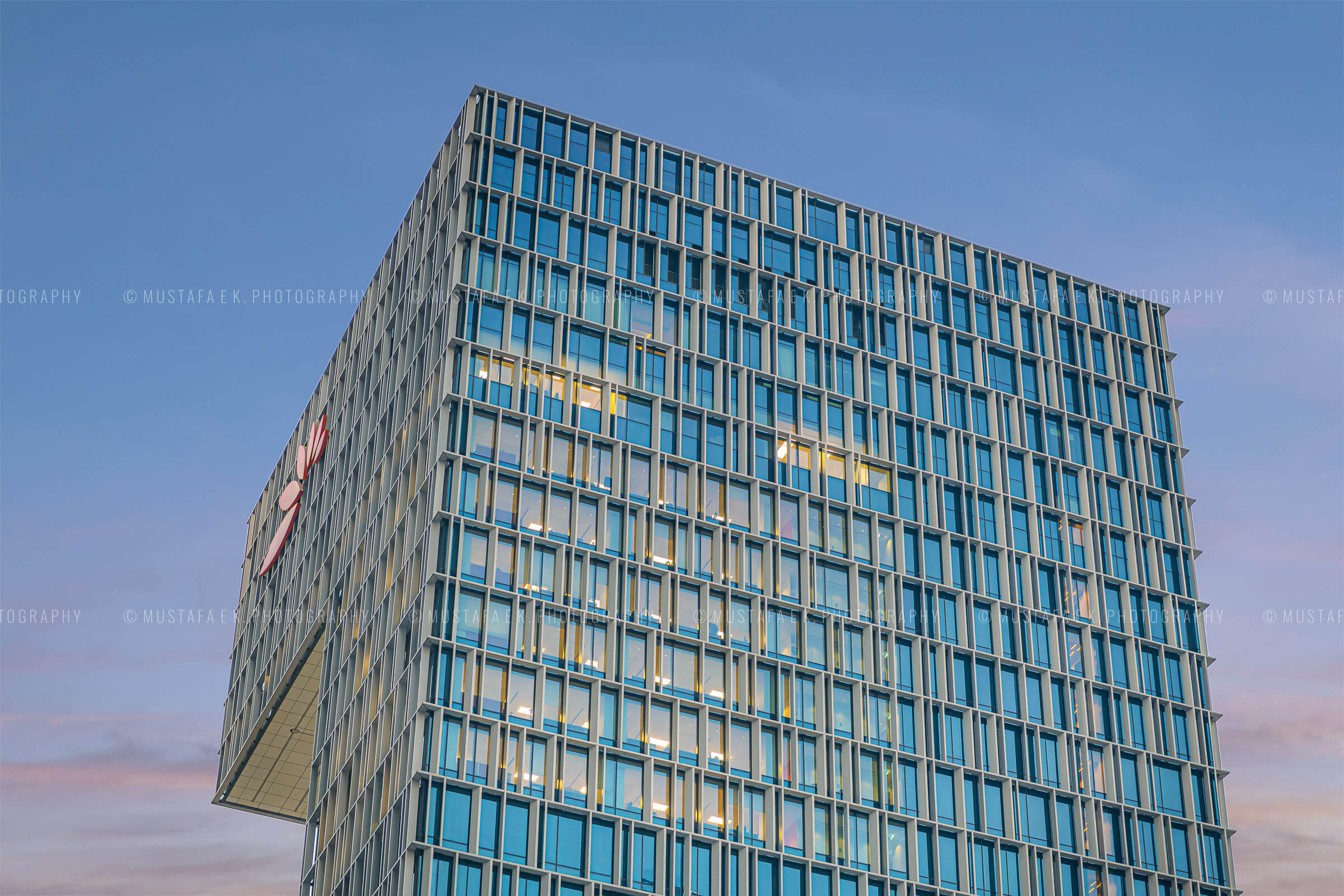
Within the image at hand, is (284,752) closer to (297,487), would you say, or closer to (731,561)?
(297,487)

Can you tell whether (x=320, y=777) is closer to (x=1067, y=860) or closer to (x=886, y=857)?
(x=886, y=857)

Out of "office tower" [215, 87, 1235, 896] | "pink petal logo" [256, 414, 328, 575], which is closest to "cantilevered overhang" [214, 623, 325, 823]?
"office tower" [215, 87, 1235, 896]

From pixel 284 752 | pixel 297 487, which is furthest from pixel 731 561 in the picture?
pixel 284 752

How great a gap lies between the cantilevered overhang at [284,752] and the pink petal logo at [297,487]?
1115 centimetres

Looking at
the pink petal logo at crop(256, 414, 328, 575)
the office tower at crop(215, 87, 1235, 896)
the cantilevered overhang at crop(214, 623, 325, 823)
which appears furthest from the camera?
the pink petal logo at crop(256, 414, 328, 575)

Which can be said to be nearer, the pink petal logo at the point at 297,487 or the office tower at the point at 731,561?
the office tower at the point at 731,561

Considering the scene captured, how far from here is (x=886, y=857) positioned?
97062 mm

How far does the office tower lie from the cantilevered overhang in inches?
36.6

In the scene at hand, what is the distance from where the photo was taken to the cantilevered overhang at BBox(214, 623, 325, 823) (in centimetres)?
12312

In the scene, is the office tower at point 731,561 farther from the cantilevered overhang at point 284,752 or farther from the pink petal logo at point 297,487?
the pink petal logo at point 297,487

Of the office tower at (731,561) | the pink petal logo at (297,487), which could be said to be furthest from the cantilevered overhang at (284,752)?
the pink petal logo at (297,487)

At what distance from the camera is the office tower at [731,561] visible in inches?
3696

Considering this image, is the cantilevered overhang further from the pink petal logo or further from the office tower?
the pink petal logo

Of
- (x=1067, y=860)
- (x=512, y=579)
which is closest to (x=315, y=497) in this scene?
(x=512, y=579)
